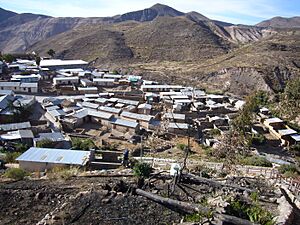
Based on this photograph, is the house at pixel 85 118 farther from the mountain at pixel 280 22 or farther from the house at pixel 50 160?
the mountain at pixel 280 22

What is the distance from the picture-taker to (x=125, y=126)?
2603 cm

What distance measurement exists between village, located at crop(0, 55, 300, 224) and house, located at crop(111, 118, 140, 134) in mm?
39

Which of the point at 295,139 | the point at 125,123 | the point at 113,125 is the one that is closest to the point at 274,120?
the point at 295,139

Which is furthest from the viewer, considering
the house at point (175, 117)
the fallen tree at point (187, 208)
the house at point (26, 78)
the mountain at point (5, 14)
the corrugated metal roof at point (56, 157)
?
the mountain at point (5, 14)

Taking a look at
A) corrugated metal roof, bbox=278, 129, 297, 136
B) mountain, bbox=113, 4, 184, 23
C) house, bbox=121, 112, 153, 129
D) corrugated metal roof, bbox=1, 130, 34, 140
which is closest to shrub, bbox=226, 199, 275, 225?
corrugated metal roof, bbox=1, 130, 34, 140

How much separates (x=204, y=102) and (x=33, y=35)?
9743 cm

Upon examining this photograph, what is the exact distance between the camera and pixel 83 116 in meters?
27.4

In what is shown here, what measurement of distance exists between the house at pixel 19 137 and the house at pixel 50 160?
620 cm

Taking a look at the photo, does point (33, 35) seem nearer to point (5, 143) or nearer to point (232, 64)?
point (232, 64)

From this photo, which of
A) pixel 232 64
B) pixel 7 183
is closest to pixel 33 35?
pixel 232 64

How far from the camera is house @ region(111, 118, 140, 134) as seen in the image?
25.8 m

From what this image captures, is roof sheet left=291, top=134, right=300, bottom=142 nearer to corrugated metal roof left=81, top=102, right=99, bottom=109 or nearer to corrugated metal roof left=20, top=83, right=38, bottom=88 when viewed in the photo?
corrugated metal roof left=81, top=102, right=99, bottom=109

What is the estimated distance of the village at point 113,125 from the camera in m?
16.4

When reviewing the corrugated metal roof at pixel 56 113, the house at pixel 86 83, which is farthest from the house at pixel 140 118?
the house at pixel 86 83
